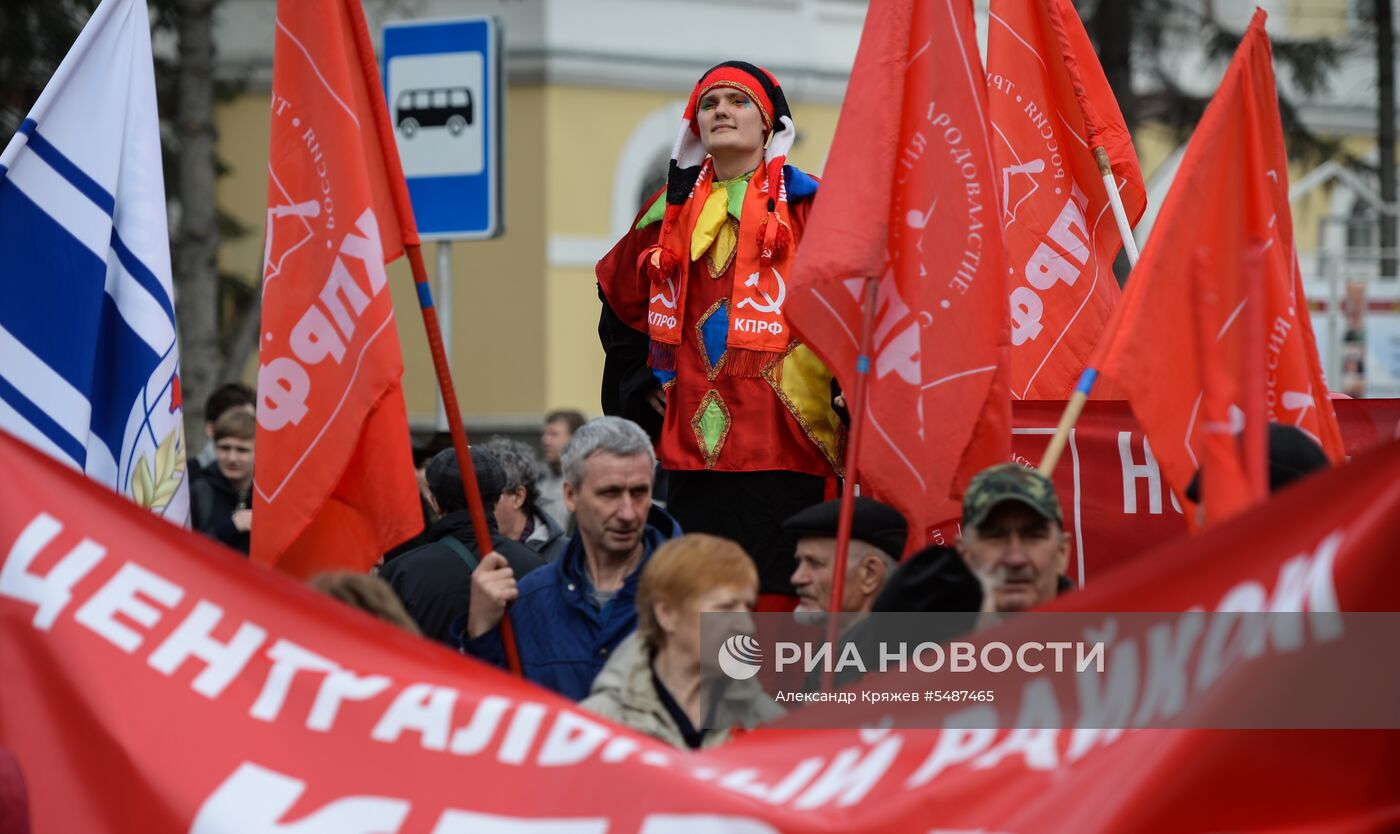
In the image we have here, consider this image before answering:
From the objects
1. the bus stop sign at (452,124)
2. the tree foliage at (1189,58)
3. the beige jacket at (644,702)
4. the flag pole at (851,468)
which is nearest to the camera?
the beige jacket at (644,702)

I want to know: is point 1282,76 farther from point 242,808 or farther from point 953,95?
point 242,808

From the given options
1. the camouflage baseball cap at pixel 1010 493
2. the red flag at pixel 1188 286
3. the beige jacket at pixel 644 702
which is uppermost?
the red flag at pixel 1188 286

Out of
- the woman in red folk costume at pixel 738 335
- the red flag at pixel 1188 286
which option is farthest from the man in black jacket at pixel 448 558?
the red flag at pixel 1188 286

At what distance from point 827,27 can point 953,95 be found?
53.2ft

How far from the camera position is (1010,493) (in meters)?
4.78

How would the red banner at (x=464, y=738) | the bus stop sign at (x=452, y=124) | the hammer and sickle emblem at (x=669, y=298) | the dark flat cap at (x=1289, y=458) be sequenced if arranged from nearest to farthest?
the red banner at (x=464, y=738) < the dark flat cap at (x=1289, y=458) < the hammer and sickle emblem at (x=669, y=298) < the bus stop sign at (x=452, y=124)

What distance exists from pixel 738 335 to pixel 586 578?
2.95 feet

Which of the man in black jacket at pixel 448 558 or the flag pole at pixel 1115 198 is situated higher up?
the flag pole at pixel 1115 198

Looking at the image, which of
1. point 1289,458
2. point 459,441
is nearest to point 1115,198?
point 1289,458

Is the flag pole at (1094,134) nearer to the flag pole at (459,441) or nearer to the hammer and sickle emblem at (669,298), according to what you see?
the hammer and sickle emblem at (669,298)

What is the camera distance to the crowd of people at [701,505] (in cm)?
476

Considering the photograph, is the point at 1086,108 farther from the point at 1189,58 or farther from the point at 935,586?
the point at 1189,58

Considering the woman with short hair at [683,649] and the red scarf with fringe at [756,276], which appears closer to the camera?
the woman with short hair at [683,649]

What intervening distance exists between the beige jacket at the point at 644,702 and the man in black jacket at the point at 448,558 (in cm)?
131
